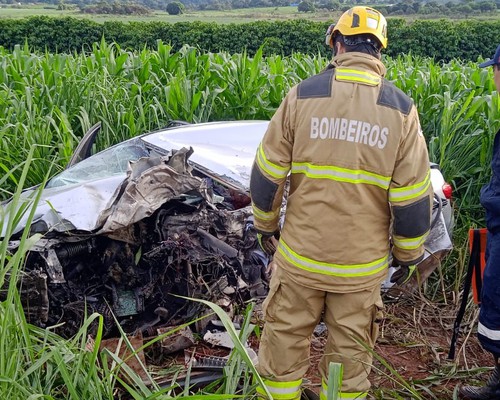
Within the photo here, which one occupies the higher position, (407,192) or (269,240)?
(407,192)

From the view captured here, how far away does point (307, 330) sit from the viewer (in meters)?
2.56

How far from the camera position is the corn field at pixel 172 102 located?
4.71 meters

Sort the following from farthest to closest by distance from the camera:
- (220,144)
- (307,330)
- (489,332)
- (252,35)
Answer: (252,35), (220,144), (489,332), (307,330)

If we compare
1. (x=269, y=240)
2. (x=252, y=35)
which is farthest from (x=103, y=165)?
(x=252, y=35)

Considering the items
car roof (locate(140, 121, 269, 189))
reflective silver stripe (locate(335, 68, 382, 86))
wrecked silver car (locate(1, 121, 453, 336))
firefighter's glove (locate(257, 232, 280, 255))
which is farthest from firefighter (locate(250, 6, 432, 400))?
car roof (locate(140, 121, 269, 189))

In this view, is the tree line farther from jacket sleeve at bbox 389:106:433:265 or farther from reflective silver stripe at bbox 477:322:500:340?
→ jacket sleeve at bbox 389:106:433:265

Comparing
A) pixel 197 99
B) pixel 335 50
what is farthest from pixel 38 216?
pixel 197 99

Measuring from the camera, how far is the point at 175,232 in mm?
3201

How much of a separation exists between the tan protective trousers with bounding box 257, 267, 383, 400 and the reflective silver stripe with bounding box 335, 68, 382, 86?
82 cm

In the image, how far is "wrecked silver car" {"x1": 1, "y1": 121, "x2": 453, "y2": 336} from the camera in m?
3.05

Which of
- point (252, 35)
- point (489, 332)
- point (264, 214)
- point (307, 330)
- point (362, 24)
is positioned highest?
point (362, 24)

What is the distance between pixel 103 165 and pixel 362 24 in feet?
6.62

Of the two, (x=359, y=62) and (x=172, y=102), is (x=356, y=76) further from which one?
(x=172, y=102)

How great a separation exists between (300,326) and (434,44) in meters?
15.9
